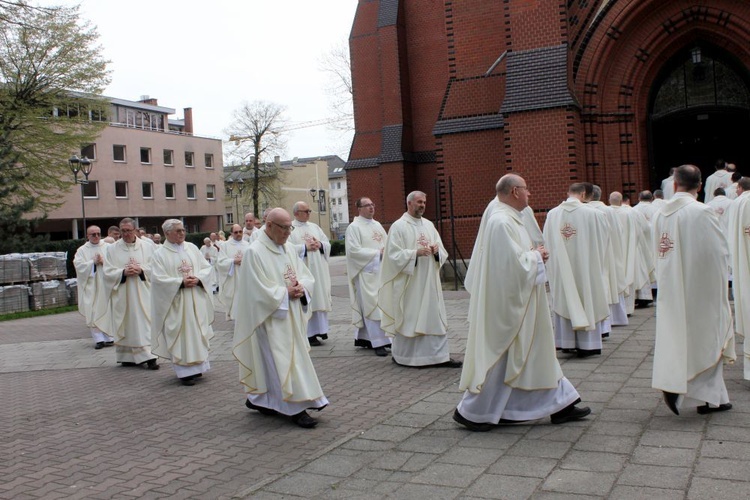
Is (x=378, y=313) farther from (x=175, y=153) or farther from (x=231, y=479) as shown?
(x=175, y=153)

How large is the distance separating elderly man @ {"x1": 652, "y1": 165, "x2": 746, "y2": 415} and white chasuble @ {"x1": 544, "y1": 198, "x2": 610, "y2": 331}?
10.00 feet

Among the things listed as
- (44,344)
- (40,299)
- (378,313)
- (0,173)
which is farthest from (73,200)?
(378,313)

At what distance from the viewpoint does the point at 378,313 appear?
10195 mm

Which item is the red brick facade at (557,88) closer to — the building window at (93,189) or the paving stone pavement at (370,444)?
the paving stone pavement at (370,444)

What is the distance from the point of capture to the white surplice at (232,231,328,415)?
6.47m

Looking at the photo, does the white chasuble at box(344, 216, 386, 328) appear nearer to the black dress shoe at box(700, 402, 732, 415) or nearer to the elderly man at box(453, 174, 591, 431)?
the elderly man at box(453, 174, 591, 431)

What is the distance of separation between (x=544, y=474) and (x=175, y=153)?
54725mm

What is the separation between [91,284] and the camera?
46.0ft

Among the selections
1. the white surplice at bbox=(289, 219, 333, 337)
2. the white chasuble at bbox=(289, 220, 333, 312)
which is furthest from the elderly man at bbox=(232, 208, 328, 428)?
the white chasuble at bbox=(289, 220, 333, 312)

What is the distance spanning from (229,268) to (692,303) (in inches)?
376

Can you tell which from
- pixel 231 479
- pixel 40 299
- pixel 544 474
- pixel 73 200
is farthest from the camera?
pixel 73 200

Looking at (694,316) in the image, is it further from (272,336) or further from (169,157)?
(169,157)

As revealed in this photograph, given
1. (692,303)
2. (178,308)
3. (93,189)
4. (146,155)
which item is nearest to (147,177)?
(146,155)

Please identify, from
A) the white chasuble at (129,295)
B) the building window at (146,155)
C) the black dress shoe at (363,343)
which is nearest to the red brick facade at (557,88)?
the black dress shoe at (363,343)
